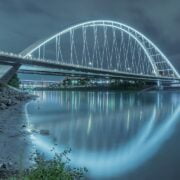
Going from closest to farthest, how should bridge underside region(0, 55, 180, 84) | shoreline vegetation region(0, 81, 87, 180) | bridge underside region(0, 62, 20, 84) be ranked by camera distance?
shoreline vegetation region(0, 81, 87, 180), bridge underside region(0, 62, 20, 84), bridge underside region(0, 55, 180, 84)

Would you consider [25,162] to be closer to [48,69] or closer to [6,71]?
[6,71]

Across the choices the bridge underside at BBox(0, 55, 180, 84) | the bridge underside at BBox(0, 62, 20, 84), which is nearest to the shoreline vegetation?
the bridge underside at BBox(0, 62, 20, 84)

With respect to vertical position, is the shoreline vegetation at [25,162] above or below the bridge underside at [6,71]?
below

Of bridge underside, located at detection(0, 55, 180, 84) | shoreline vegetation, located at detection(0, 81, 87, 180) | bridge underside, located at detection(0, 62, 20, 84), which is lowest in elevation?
shoreline vegetation, located at detection(0, 81, 87, 180)

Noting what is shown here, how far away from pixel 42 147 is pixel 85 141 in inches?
114

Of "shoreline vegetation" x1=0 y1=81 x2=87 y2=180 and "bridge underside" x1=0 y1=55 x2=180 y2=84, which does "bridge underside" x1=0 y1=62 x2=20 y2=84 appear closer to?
"bridge underside" x1=0 y1=55 x2=180 y2=84

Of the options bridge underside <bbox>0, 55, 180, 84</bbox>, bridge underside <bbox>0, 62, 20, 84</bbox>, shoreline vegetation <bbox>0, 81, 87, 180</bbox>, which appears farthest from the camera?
bridge underside <bbox>0, 55, 180, 84</bbox>

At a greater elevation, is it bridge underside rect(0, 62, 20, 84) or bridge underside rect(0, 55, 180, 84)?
bridge underside rect(0, 55, 180, 84)

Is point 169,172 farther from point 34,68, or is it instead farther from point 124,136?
point 34,68

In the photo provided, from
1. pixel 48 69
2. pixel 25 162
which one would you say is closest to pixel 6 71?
pixel 48 69

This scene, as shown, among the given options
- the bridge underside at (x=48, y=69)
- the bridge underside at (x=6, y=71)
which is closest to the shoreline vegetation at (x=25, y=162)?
the bridge underside at (x=6, y=71)

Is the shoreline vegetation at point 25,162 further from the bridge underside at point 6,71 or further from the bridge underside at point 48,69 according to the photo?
the bridge underside at point 48,69

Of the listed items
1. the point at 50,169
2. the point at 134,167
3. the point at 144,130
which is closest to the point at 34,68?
the point at 144,130

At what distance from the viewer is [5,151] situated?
11.8 m
